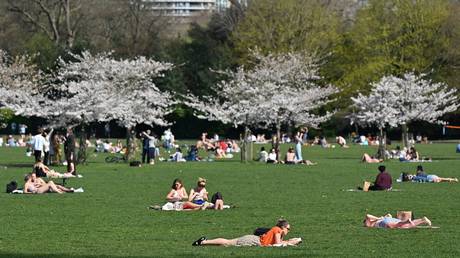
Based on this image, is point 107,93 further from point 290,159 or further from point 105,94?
point 290,159

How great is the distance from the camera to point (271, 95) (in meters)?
65.4

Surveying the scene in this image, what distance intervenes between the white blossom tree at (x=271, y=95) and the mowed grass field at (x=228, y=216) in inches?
712

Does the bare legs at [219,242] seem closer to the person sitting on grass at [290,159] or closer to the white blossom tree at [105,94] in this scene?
the white blossom tree at [105,94]

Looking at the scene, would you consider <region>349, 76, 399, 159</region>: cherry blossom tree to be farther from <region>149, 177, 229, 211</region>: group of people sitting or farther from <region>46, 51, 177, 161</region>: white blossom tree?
<region>149, 177, 229, 211</region>: group of people sitting

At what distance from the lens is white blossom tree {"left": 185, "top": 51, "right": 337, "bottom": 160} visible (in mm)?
62250

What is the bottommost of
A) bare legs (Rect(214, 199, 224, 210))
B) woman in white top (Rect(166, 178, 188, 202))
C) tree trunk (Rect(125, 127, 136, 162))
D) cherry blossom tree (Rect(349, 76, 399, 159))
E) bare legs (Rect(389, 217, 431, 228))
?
bare legs (Rect(389, 217, 431, 228))

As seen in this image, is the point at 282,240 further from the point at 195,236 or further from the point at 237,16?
the point at 237,16

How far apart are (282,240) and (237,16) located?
74.0 m

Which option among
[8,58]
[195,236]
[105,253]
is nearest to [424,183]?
[195,236]

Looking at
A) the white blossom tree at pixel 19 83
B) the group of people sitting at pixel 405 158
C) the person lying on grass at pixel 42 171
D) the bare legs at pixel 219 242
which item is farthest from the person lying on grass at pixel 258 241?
the group of people sitting at pixel 405 158

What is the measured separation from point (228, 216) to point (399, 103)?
42.1 m

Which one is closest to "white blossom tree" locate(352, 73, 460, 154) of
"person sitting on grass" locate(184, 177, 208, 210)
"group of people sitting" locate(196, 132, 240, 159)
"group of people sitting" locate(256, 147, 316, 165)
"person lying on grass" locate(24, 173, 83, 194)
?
"group of people sitting" locate(196, 132, 240, 159)

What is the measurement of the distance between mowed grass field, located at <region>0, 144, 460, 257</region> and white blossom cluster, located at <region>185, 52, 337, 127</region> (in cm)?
1803

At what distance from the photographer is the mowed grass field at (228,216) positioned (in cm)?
1870
